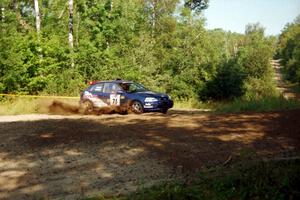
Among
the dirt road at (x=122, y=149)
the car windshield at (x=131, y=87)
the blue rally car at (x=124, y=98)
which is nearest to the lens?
the dirt road at (x=122, y=149)

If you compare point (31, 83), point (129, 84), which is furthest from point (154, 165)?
point (31, 83)

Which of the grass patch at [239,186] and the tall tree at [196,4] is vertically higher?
the tall tree at [196,4]

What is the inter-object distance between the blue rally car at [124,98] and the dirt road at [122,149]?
434cm

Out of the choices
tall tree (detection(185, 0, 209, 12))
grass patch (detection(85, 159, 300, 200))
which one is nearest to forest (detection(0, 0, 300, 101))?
tall tree (detection(185, 0, 209, 12))

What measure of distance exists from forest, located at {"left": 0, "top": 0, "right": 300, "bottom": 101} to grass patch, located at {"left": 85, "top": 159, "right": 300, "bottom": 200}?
785 inches

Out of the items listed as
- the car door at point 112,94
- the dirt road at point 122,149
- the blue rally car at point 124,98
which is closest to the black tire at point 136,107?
the blue rally car at point 124,98

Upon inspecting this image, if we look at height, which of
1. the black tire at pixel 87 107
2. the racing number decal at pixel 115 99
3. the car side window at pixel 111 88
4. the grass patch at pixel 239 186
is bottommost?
the grass patch at pixel 239 186

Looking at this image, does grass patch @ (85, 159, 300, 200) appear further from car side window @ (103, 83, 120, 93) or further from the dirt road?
car side window @ (103, 83, 120, 93)

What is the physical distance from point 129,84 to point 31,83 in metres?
11.8

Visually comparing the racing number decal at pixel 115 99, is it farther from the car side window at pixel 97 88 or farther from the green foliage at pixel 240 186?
the green foliage at pixel 240 186

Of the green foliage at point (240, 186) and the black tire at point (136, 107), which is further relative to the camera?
the black tire at point (136, 107)

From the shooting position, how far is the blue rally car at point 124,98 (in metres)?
18.0

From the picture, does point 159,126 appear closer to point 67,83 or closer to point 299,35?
point 67,83

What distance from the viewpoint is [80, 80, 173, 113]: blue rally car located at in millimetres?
18031
